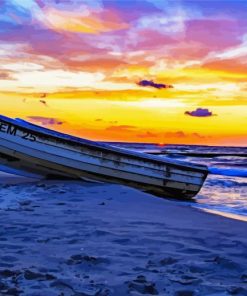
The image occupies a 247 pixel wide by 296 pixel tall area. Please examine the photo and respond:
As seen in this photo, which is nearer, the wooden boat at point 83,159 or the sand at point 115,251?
the sand at point 115,251

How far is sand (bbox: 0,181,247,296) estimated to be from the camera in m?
3.37

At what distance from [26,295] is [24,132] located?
327 inches

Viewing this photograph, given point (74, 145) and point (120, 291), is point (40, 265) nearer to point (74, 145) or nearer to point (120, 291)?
point (120, 291)

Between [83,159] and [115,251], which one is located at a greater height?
[83,159]

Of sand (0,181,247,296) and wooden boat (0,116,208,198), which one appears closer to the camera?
sand (0,181,247,296)

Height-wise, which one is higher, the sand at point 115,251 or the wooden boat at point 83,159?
the wooden boat at point 83,159

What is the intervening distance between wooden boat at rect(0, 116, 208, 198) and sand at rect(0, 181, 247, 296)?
3.60 metres

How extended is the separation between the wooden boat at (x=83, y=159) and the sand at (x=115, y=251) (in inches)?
142

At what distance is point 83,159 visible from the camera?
439 inches

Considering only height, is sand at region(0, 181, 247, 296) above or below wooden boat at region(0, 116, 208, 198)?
below

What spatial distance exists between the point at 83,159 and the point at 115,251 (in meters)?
6.89

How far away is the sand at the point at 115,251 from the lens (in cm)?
337

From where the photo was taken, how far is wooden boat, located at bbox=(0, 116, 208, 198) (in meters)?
11.1

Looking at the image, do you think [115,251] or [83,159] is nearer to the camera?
[115,251]
